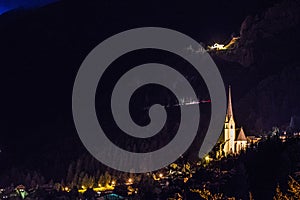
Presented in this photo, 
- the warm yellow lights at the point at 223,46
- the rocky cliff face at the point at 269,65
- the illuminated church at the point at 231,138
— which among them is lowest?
the illuminated church at the point at 231,138

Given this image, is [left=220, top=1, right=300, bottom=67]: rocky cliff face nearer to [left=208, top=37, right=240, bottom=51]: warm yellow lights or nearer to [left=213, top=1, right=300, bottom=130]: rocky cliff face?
[left=213, top=1, right=300, bottom=130]: rocky cliff face

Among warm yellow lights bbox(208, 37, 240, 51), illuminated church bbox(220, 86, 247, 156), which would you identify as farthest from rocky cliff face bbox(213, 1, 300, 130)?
illuminated church bbox(220, 86, 247, 156)

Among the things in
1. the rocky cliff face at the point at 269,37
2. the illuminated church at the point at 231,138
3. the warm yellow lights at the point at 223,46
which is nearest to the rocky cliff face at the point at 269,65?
the rocky cliff face at the point at 269,37

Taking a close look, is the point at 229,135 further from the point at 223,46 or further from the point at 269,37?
the point at 223,46

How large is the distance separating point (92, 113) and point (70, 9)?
48.3 meters

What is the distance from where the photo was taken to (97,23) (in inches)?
4614

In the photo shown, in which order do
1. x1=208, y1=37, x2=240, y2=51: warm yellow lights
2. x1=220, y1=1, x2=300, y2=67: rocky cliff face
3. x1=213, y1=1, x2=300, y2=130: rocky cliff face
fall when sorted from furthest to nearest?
1. x1=208, y1=37, x2=240, y2=51: warm yellow lights
2. x1=220, y1=1, x2=300, y2=67: rocky cliff face
3. x1=213, y1=1, x2=300, y2=130: rocky cliff face

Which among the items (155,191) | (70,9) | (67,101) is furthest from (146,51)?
(155,191)

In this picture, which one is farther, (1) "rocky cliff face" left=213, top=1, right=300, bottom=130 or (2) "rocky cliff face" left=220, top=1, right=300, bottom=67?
(2) "rocky cliff face" left=220, top=1, right=300, bottom=67

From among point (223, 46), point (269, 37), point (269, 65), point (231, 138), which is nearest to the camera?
point (231, 138)

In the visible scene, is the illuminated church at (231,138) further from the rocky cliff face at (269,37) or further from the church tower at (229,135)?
the rocky cliff face at (269,37)

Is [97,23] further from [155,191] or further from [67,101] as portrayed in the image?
[155,191]

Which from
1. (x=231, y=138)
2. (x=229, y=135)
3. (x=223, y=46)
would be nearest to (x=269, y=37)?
(x=223, y=46)

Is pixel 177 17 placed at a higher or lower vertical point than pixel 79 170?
higher
